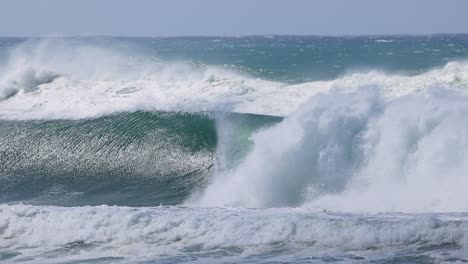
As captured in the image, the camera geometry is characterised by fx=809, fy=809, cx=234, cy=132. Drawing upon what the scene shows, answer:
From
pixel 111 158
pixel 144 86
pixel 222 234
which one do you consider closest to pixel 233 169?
pixel 111 158

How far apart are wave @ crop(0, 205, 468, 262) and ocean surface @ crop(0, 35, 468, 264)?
0.09 feet

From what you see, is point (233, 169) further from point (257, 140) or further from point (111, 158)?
point (111, 158)

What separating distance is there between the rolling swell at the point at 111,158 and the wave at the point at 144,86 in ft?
3.35

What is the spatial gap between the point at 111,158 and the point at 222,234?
6861 millimetres

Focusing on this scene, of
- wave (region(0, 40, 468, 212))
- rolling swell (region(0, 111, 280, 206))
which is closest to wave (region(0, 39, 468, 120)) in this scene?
wave (region(0, 40, 468, 212))

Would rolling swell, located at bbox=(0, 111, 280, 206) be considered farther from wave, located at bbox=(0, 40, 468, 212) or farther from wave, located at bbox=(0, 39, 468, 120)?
wave, located at bbox=(0, 39, 468, 120)

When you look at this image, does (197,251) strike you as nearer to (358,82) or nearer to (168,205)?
(168,205)

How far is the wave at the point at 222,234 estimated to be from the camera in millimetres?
10617

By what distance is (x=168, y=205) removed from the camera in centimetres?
1389

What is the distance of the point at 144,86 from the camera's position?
2416 centimetres

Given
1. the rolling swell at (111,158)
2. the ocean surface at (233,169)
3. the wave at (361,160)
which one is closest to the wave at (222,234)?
the ocean surface at (233,169)

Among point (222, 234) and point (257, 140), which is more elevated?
point (257, 140)

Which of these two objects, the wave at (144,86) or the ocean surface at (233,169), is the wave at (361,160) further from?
the wave at (144,86)

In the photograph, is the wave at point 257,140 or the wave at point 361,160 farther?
the wave at point 257,140
